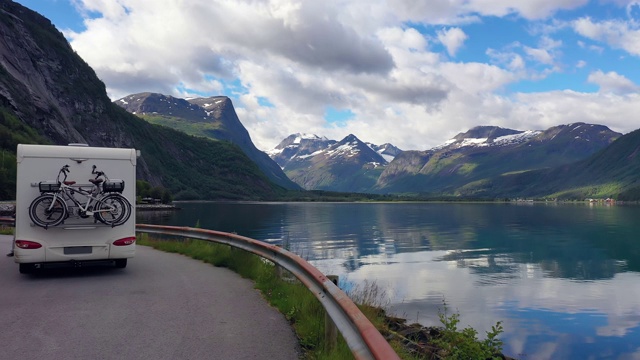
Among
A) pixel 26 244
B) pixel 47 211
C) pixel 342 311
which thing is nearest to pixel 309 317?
pixel 342 311

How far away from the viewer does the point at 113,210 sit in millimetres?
13617

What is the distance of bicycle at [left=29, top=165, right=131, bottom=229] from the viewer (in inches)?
506

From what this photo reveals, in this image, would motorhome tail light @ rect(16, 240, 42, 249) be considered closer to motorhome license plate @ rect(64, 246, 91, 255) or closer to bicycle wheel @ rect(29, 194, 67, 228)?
bicycle wheel @ rect(29, 194, 67, 228)

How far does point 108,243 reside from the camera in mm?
13758

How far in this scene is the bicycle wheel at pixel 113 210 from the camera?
13445 millimetres

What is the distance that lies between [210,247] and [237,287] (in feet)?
23.3

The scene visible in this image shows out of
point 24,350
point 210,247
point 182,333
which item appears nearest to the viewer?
point 24,350

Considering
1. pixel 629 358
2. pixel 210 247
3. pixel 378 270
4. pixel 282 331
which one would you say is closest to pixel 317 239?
pixel 378 270

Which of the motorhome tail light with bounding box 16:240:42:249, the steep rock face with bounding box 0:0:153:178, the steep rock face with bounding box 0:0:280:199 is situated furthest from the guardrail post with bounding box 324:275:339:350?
the steep rock face with bounding box 0:0:153:178

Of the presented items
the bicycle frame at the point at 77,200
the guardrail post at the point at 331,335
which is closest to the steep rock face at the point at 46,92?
the bicycle frame at the point at 77,200

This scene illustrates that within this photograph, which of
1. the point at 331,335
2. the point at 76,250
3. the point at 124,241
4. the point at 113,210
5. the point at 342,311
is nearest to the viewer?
the point at 342,311

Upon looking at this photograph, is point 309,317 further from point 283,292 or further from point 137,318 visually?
point 137,318

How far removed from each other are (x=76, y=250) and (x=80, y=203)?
4.28 feet

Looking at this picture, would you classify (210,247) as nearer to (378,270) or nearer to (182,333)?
(182,333)
